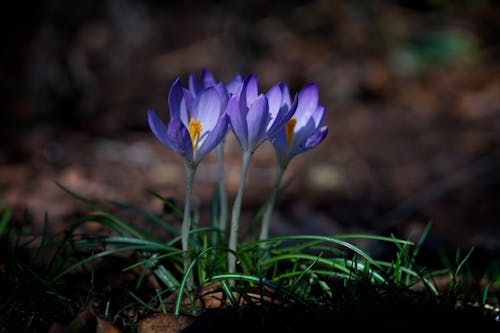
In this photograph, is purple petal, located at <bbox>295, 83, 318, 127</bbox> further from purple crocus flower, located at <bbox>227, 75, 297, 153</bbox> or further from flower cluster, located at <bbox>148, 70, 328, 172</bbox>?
purple crocus flower, located at <bbox>227, 75, 297, 153</bbox>

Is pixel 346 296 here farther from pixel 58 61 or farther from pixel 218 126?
pixel 58 61

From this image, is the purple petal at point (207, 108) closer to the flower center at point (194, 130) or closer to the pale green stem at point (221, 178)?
the flower center at point (194, 130)

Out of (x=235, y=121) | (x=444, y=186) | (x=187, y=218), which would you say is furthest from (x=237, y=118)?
(x=444, y=186)

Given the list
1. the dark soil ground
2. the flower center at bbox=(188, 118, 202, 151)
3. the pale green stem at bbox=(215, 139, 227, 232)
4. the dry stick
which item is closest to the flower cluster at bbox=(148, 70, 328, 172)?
the flower center at bbox=(188, 118, 202, 151)

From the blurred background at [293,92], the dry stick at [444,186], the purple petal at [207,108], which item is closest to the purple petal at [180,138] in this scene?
the purple petal at [207,108]

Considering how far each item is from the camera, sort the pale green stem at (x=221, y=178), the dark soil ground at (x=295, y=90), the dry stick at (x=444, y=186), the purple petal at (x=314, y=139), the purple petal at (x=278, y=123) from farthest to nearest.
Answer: the dry stick at (x=444, y=186) → the dark soil ground at (x=295, y=90) → the pale green stem at (x=221, y=178) → the purple petal at (x=314, y=139) → the purple petal at (x=278, y=123)
